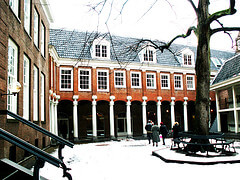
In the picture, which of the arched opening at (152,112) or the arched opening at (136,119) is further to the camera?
the arched opening at (152,112)

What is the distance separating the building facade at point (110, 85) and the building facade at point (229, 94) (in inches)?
167

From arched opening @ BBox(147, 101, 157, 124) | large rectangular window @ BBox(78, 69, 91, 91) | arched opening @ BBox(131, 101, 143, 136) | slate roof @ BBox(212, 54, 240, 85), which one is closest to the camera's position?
slate roof @ BBox(212, 54, 240, 85)

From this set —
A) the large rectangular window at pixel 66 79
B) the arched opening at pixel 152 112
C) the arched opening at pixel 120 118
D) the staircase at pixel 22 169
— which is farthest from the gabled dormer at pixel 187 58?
the staircase at pixel 22 169

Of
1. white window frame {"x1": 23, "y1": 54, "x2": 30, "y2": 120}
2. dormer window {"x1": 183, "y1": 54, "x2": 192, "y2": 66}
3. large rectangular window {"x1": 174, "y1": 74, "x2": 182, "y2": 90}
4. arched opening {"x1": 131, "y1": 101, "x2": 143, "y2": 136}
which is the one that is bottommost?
arched opening {"x1": 131, "y1": 101, "x2": 143, "y2": 136}

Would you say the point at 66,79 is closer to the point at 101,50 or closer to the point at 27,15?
the point at 101,50

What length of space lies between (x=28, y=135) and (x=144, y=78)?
17.4 metres

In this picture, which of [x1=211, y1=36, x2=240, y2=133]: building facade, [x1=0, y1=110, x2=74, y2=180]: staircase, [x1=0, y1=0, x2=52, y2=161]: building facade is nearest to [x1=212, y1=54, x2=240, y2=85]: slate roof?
[x1=211, y1=36, x2=240, y2=133]: building facade

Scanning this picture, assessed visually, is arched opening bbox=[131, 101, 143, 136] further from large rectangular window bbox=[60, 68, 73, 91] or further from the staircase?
the staircase

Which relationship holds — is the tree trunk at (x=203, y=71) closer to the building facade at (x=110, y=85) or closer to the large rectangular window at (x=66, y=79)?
the building facade at (x=110, y=85)

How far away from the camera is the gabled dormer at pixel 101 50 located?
24531 mm

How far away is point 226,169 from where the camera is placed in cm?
714

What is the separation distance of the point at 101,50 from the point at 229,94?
13642mm

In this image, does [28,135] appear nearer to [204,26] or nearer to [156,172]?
[156,172]

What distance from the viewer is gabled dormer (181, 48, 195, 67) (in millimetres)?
28834
